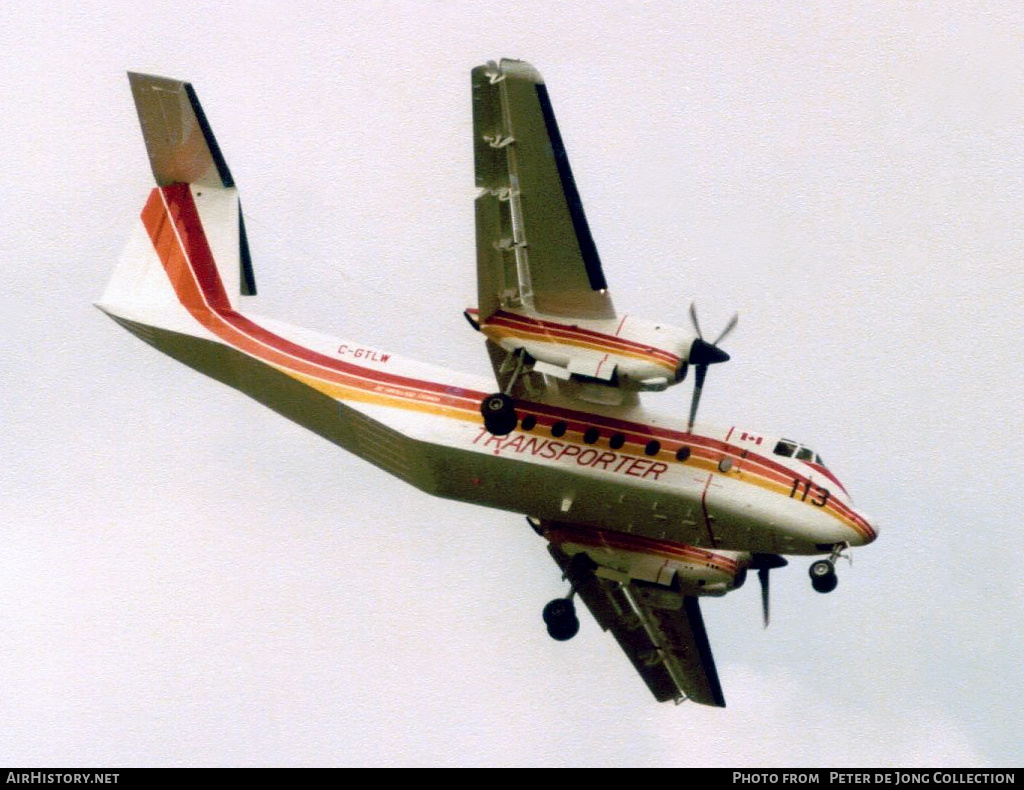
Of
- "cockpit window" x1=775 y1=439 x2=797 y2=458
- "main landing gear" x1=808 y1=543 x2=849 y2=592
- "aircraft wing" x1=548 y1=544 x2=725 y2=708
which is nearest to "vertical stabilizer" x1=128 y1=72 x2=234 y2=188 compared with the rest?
"aircraft wing" x1=548 y1=544 x2=725 y2=708

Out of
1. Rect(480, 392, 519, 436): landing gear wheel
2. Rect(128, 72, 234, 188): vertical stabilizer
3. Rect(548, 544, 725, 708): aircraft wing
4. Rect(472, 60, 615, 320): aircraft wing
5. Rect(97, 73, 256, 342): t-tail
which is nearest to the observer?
Rect(472, 60, 615, 320): aircraft wing

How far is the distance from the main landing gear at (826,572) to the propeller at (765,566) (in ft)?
6.69

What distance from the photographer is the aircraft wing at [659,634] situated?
30.5 m

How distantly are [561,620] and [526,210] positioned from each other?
705 cm

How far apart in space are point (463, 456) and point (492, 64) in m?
5.92

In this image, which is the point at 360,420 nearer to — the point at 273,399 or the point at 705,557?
the point at 273,399

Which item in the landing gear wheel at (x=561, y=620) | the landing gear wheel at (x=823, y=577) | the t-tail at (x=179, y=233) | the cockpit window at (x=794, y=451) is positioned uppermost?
the t-tail at (x=179, y=233)

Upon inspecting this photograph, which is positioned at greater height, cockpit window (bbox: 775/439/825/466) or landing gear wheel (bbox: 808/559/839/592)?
cockpit window (bbox: 775/439/825/466)

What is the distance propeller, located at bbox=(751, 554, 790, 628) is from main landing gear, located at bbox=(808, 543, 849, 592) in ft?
6.69

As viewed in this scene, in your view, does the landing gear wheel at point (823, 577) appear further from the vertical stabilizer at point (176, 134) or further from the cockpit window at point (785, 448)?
the vertical stabilizer at point (176, 134)

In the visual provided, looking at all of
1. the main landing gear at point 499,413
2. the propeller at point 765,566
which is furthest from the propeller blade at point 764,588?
the main landing gear at point 499,413

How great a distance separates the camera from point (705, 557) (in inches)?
1136

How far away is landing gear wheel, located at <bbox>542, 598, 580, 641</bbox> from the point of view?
93.8 feet

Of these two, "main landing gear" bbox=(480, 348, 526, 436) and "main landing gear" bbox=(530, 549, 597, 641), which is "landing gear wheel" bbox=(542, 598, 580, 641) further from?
"main landing gear" bbox=(480, 348, 526, 436)
